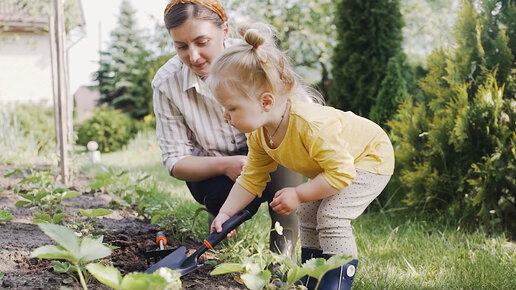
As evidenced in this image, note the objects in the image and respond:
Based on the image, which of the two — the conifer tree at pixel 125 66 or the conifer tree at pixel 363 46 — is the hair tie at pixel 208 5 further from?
the conifer tree at pixel 125 66

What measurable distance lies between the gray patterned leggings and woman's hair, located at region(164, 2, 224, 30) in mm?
939

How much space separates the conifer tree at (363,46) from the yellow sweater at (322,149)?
319cm

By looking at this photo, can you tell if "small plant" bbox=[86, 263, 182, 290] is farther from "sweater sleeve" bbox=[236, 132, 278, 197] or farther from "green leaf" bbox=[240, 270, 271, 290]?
"sweater sleeve" bbox=[236, 132, 278, 197]

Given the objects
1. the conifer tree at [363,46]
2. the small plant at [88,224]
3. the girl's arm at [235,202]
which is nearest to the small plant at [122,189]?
the small plant at [88,224]

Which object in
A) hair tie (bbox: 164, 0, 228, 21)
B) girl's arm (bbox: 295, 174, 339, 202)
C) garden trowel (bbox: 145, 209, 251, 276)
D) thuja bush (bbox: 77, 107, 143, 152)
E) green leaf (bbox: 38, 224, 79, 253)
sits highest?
hair tie (bbox: 164, 0, 228, 21)

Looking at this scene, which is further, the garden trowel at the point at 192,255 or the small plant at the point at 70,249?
the garden trowel at the point at 192,255

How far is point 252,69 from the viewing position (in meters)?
1.78

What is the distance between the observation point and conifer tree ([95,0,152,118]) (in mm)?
16516

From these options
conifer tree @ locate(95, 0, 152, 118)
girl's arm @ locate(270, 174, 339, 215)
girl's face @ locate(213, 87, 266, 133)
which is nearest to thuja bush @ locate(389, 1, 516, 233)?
girl's arm @ locate(270, 174, 339, 215)

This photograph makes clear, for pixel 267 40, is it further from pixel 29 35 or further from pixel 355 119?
pixel 29 35

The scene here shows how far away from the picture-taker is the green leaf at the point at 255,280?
145 centimetres

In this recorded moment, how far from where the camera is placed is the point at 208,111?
2.60 meters

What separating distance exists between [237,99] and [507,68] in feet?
7.53

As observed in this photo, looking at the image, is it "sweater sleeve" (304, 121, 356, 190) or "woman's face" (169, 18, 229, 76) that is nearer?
"sweater sleeve" (304, 121, 356, 190)
